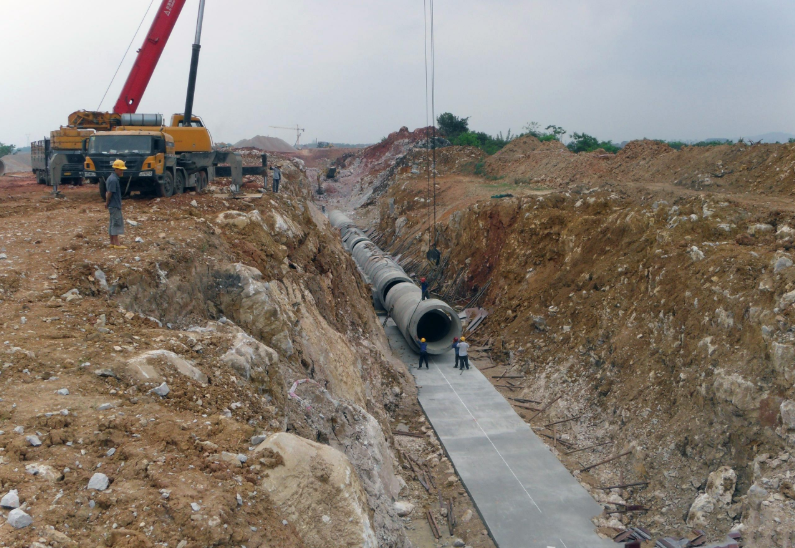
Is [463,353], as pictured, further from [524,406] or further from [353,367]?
[353,367]

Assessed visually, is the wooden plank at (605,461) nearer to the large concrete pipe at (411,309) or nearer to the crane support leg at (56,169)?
the large concrete pipe at (411,309)

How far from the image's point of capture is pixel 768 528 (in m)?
7.68

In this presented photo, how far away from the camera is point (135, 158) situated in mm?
12594

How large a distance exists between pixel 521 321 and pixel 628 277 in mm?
3678

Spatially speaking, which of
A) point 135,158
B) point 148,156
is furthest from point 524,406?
point 135,158

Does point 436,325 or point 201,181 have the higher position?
point 201,181

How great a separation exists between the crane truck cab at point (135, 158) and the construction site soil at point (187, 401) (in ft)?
1.87

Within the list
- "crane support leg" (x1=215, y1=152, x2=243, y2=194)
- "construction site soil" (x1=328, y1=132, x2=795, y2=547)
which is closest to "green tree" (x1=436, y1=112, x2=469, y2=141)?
"construction site soil" (x1=328, y1=132, x2=795, y2=547)

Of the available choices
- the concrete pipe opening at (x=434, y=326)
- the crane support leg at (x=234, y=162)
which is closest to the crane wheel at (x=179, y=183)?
the crane support leg at (x=234, y=162)

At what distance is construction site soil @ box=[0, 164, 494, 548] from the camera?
4070 millimetres

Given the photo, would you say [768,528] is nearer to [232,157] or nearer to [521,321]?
[521,321]

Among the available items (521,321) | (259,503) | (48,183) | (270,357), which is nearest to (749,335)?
(521,321)

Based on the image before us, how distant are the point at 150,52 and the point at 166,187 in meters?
5.11

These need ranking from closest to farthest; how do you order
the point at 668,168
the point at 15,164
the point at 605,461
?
1. the point at 605,461
2. the point at 668,168
3. the point at 15,164
